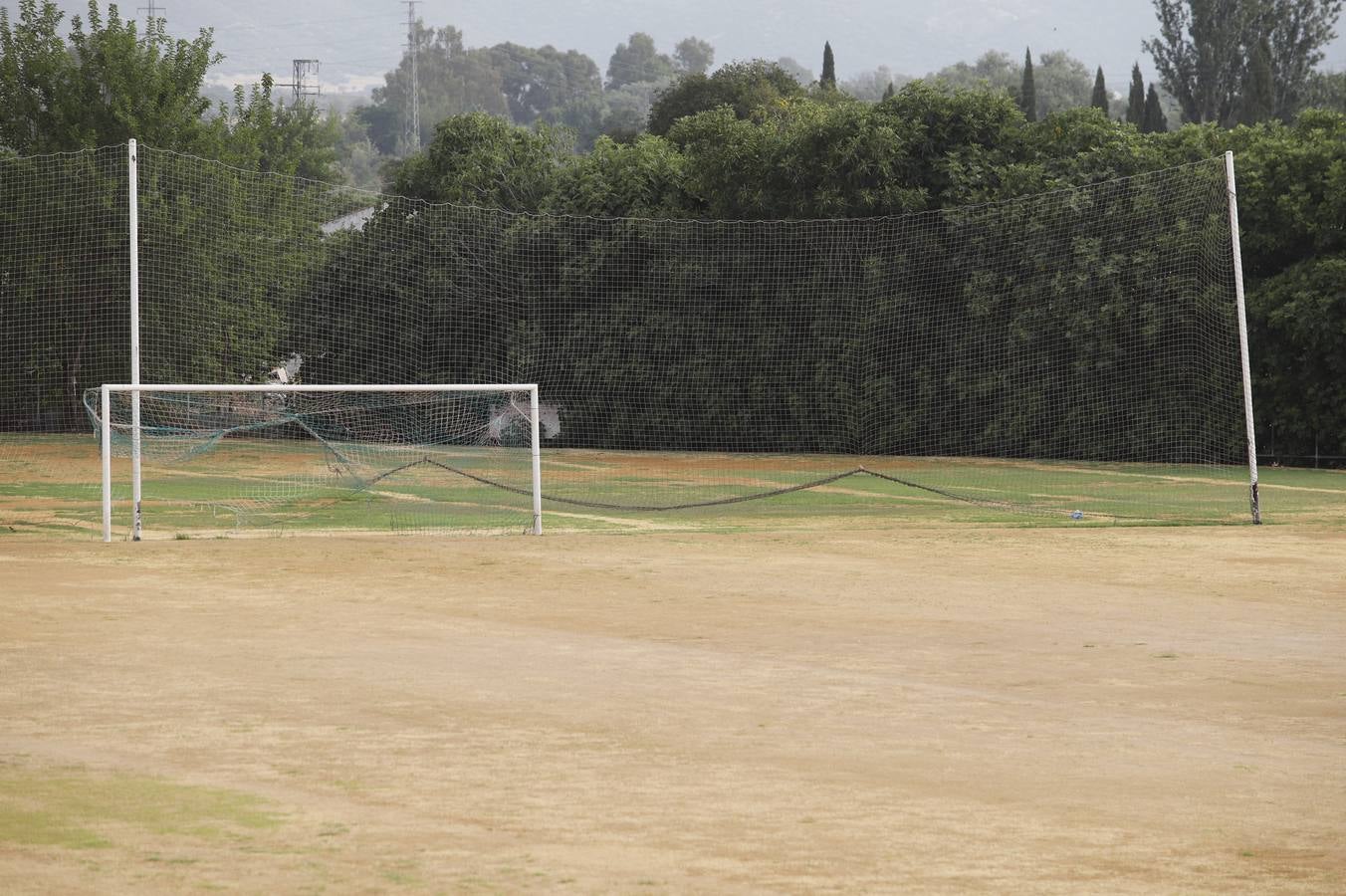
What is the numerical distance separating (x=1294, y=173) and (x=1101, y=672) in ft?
58.4

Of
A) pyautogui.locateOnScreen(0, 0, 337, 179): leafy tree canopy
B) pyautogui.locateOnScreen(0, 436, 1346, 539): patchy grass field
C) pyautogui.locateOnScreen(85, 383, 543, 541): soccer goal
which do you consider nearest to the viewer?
pyautogui.locateOnScreen(85, 383, 543, 541): soccer goal

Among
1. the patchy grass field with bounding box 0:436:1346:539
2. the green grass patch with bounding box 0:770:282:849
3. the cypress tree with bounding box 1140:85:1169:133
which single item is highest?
the cypress tree with bounding box 1140:85:1169:133

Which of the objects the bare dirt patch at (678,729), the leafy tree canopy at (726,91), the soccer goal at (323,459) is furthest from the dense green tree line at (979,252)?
the leafy tree canopy at (726,91)

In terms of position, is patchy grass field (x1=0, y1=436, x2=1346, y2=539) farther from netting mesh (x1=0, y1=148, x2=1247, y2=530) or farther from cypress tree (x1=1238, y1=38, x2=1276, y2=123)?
cypress tree (x1=1238, y1=38, x2=1276, y2=123)

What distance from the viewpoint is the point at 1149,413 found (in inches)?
942

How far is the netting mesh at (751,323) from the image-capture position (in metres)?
23.7

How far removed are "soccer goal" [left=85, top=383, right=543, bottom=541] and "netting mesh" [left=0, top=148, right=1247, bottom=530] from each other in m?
0.76

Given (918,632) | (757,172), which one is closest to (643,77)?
(757,172)

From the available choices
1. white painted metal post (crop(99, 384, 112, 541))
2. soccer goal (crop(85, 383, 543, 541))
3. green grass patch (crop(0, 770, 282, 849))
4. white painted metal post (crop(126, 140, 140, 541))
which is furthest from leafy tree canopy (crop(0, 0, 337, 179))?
green grass patch (crop(0, 770, 282, 849))

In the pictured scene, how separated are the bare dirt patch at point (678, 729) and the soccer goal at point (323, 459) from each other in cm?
393

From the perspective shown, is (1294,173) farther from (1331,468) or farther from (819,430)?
(819,430)

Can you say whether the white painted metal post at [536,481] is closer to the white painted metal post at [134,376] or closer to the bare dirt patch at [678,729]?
the bare dirt patch at [678,729]

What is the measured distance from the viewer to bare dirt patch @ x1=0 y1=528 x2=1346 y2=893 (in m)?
5.04

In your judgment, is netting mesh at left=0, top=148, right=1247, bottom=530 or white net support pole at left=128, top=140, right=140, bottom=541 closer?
white net support pole at left=128, top=140, right=140, bottom=541
